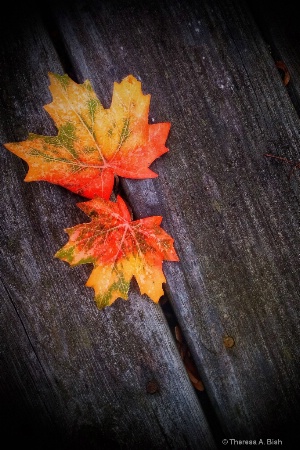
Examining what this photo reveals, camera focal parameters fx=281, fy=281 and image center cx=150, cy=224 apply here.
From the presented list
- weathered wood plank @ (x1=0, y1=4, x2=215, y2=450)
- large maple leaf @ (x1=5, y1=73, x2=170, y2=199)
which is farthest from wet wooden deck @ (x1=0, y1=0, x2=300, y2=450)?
large maple leaf @ (x1=5, y1=73, x2=170, y2=199)

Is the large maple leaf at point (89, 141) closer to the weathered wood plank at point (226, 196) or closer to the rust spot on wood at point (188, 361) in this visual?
the weathered wood plank at point (226, 196)

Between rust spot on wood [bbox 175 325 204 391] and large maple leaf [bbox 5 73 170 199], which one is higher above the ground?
large maple leaf [bbox 5 73 170 199]

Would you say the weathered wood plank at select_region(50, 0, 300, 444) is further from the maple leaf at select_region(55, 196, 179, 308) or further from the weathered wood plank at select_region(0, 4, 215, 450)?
the weathered wood plank at select_region(0, 4, 215, 450)

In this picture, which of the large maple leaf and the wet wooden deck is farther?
the wet wooden deck

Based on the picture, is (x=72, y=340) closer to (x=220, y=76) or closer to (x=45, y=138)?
(x=45, y=138)

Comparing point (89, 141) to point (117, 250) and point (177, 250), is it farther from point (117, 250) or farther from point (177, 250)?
point (177, 250)

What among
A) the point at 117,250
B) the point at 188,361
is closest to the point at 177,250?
the point at 117,250
